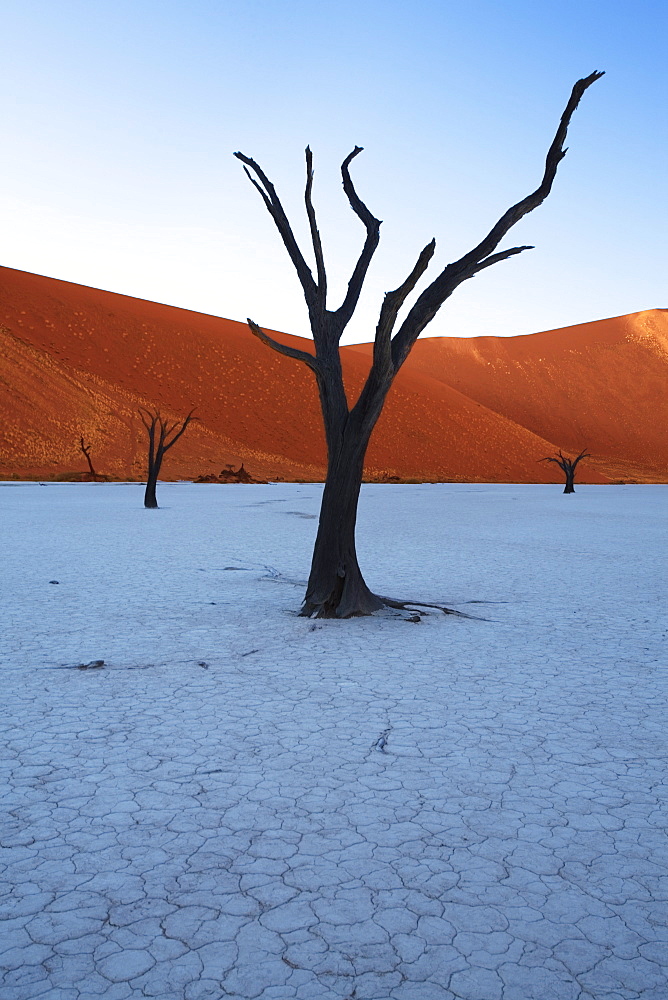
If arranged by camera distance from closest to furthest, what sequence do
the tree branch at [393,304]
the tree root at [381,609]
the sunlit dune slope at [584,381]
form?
the tree branch at [393,304]
the tree root at [381,609]
the sunlit dune slope at [584,381]

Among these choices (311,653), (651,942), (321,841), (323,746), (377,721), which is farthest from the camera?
(311,653)

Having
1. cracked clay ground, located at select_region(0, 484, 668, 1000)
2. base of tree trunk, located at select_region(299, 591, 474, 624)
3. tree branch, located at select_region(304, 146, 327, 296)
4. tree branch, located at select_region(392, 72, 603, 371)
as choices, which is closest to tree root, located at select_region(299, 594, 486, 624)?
base of tree trunk, located at select_region(299, 591, 474, 624)

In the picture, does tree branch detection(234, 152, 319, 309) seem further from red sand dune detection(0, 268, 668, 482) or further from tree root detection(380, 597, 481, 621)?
red sand dune detection(0, 268, 668, 482)

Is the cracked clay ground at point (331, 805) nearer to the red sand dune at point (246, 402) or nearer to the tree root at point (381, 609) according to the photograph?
the tree root at point (381, 609)

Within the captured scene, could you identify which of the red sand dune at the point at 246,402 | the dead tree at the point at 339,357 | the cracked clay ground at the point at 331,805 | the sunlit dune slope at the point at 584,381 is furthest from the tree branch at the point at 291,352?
the sunlit dune slope at the point at 584,381

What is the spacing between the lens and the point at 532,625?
25.2 ft

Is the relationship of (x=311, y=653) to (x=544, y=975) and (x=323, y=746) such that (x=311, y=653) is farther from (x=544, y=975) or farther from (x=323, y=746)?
(x=544, y=975)

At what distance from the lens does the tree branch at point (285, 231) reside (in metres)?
8.59

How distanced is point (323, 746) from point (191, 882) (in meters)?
1.49

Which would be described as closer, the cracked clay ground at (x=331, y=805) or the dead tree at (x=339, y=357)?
the cracked clay ground at (x=331, y=805)

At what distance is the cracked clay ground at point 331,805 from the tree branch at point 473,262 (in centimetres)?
270

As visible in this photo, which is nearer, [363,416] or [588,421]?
[363,416]

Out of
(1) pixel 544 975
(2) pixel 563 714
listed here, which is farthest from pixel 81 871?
(2) pixel 563 714

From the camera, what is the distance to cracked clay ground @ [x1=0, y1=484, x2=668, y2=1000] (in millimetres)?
2430
